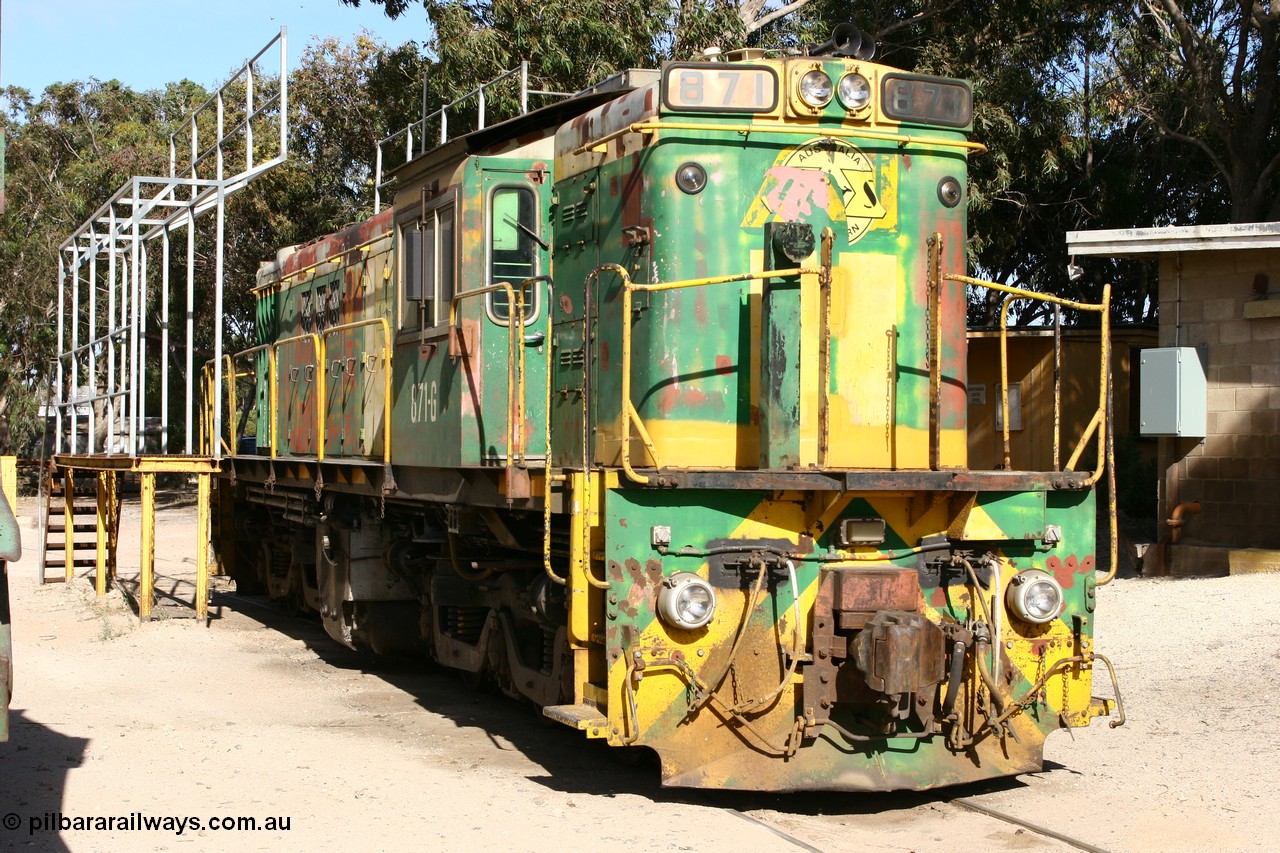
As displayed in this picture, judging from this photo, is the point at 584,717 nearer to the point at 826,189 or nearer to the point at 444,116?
the point at 826,189

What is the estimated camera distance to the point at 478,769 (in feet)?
24.5

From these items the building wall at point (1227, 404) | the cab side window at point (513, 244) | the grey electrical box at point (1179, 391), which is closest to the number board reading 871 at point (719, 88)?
the cab side window at point (513, 244)

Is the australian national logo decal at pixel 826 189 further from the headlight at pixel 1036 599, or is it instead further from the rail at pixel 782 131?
the headlight at pixel 1036 599

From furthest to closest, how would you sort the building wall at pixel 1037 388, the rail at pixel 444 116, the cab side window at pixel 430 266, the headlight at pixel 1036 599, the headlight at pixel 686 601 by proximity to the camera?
A: 1. the building wall at pixel 1037 388
2. the rail at pixel 444 116
3. the cab side window at pixel 430 266
4. the headlight at pixel 1036 599
5. the headlight at pixel 686 601

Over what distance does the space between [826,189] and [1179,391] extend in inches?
316

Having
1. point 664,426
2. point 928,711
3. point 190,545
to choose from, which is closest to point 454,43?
point 190,545

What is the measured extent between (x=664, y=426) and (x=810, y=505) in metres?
0.85

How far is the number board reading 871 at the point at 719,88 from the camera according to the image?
6.91 metres

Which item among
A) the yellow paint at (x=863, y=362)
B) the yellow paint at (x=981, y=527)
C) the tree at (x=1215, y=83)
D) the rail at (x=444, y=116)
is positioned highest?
the tree at (x=1215, y=83)

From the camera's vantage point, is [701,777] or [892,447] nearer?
[701,777]

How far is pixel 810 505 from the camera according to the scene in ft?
22.0

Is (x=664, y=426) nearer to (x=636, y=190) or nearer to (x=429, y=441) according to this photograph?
(x=636, y=190)

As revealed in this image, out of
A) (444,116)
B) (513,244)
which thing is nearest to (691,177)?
(513,244)

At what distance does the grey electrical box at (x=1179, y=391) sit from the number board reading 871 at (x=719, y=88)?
26.9 feet
